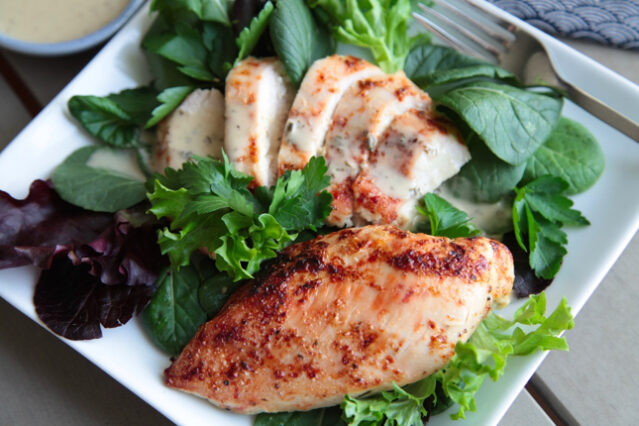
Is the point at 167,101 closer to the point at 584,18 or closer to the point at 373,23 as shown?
the point at 373,23

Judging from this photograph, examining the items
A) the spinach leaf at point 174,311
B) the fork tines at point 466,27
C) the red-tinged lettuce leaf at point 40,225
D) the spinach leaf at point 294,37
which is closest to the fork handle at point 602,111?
the fork tines at point 466,27

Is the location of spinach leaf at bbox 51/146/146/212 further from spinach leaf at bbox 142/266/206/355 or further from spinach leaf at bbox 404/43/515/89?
spinach leaf at bbox 404/43/515/89

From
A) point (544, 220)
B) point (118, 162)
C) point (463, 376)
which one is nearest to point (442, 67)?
point (544, 220)

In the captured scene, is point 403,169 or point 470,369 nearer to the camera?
point 470,369

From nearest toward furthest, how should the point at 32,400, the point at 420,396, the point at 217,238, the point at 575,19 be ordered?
1. the point at 420,396
2. the point at 217,238
3. the point at 32,400
4. the point at 575,19

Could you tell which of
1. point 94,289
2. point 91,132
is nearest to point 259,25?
point 91,132

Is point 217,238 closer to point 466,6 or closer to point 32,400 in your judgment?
point 32,400
